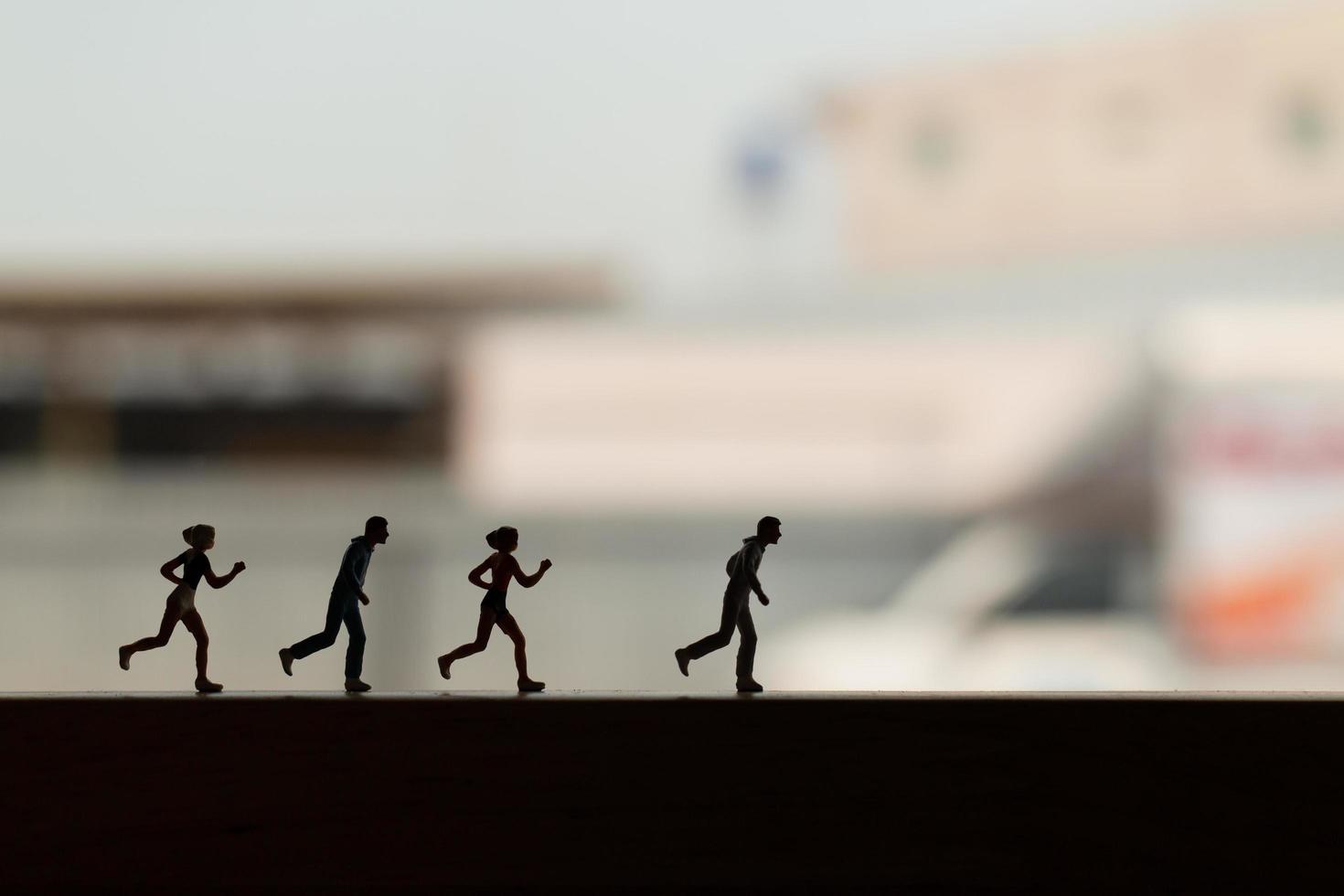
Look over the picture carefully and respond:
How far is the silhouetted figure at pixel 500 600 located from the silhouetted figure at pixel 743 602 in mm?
199

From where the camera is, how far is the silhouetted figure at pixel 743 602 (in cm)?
165

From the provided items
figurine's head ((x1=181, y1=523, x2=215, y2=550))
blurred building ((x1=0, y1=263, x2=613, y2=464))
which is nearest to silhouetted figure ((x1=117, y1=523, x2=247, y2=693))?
figurine's head ((x1=181, y1=523, x2=215, y2=550))

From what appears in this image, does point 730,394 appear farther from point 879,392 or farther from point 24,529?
point 24,529

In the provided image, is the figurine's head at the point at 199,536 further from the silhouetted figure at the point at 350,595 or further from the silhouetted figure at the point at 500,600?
the silhouetted figure at the point at 500,600

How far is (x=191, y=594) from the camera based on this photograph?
165cm

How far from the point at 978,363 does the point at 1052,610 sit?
1948 millimetres
